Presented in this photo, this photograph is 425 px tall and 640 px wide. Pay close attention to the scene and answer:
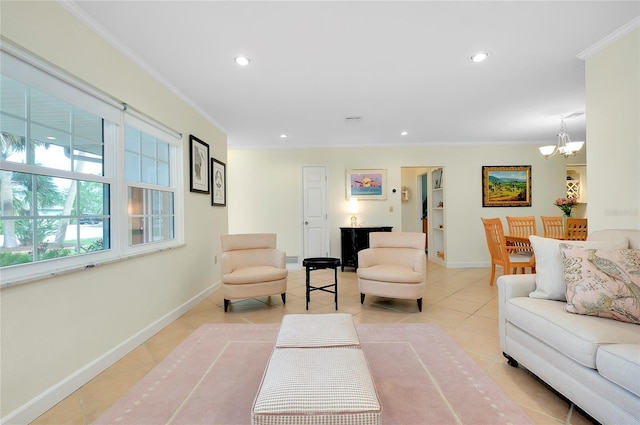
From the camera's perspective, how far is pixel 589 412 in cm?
140

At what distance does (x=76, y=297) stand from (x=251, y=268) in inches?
→ 69.0

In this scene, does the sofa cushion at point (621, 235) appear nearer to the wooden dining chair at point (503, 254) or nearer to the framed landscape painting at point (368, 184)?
the wooden dining chair at point (503, 254)

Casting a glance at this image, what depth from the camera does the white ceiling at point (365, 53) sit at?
1.89 m

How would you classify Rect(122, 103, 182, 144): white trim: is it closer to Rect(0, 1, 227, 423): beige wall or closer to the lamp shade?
Rect(0, 1, 227, 423): beige wall

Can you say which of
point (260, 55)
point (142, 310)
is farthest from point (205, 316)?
point (260, 55)

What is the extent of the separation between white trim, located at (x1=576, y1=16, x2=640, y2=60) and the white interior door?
3.99m

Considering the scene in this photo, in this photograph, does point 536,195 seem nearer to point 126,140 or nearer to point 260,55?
point 260,55

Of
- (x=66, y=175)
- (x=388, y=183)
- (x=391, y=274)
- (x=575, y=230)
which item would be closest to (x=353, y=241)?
(x=388, y=183)

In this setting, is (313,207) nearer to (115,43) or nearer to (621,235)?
(115,43)

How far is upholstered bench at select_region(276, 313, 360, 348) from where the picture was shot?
1592 millimetres

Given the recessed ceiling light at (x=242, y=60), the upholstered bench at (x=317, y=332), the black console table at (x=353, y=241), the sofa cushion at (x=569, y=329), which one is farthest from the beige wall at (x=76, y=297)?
the black console table at (x=353, y=241)

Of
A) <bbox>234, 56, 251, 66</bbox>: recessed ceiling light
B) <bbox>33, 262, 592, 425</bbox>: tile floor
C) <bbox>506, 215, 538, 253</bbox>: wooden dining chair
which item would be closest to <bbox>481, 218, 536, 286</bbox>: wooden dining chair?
<bbox>506, 215, 538, 253</bbox>: wooden dining chair

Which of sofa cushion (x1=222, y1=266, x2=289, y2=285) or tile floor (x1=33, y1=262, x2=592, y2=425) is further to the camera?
sofa cushion (x1=222, y1=266, x2=289, y2=285)

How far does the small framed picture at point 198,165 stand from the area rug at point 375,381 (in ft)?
6.06
